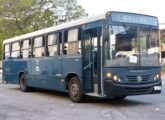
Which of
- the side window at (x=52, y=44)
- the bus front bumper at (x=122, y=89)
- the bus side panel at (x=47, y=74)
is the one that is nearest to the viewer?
the bus front bumper at (x=122, y=89)

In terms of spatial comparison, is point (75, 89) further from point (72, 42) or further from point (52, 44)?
point (52, 44)

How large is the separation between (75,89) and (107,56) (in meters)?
2.12

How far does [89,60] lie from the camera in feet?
36.3

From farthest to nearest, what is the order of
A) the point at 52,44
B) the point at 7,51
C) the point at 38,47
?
1. the point at 7,51
2. the point at 38,47
3. the point at 52,44

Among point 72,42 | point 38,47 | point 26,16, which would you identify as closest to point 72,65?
point 72,42

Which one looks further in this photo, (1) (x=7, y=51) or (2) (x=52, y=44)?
(1) (x=7, y=51)

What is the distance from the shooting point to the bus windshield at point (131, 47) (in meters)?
10.1

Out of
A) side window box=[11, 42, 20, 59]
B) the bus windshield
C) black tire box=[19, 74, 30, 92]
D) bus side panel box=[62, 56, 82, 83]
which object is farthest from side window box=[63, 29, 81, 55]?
side window box=[11, 42, 20, 59]

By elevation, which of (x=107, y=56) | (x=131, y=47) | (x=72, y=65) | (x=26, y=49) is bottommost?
(x=72, y=65)

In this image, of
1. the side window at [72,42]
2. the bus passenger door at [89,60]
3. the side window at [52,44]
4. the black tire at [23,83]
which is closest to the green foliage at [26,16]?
the black tire at [23,83]

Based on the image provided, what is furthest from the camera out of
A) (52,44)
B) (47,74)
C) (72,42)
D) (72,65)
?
(47,74)

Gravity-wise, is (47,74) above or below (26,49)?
below

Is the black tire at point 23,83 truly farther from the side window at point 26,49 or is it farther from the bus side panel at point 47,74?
the side window at point 26,49

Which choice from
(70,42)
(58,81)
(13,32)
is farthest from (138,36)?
(13,32)
